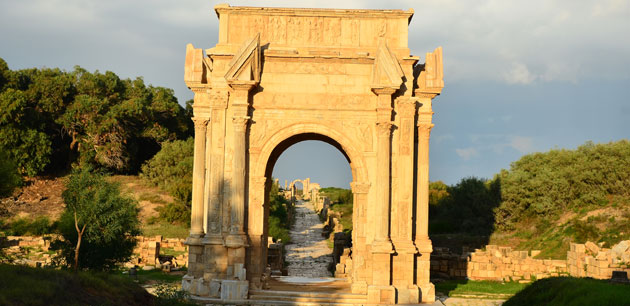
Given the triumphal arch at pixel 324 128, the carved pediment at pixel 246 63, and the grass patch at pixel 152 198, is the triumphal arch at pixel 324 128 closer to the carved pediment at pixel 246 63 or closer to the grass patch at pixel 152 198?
the carved pediment at pixel 246 63

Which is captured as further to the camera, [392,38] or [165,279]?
[165,279]

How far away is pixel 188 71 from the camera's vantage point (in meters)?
17.2

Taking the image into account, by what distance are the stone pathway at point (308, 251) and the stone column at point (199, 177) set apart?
7520 mm

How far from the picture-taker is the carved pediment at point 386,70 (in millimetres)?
15836

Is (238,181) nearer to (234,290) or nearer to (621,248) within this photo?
(234,290)

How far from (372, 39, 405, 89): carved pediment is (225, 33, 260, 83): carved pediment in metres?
A: 3.08

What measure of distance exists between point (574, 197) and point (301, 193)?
51.1 metres

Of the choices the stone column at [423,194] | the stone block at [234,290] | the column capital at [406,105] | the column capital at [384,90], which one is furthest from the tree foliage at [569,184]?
the stone block at [234,290]

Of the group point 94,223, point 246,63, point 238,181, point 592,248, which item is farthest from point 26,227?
point 592,248

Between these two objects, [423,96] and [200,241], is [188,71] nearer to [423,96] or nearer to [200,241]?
[200,241]

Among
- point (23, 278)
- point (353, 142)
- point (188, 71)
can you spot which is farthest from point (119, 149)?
point (23, 278)

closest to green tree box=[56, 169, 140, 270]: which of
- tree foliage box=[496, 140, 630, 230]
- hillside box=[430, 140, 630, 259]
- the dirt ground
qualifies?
hillside box=[430, 140, 630, 259]

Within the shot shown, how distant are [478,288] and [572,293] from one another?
10.8m

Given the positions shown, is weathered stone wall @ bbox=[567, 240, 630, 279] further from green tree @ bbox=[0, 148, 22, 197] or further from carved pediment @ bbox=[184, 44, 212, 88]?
green tree @ bbox=[0, 148, 22, 197]
